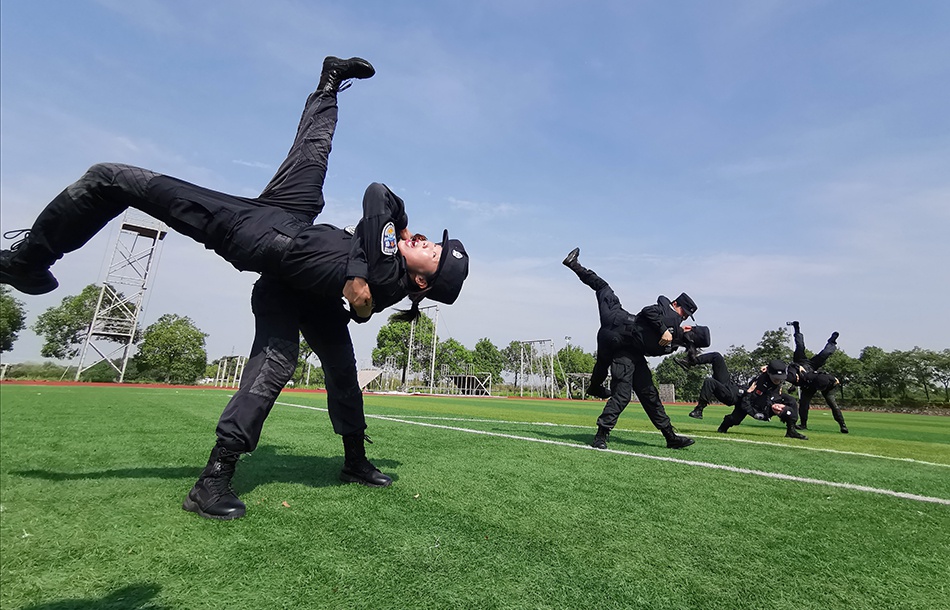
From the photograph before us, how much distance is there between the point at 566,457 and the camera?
4246 millimetres

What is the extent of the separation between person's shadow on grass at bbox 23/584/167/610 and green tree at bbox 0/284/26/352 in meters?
33.3

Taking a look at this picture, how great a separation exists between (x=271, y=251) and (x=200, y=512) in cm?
130

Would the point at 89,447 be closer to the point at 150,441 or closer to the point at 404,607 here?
the point at 150,441

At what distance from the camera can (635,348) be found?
18.4 feet

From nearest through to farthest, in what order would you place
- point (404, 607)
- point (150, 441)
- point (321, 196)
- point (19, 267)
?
point (404, 607) → point (19, 267) → point (321, 196) → point (150, 441)

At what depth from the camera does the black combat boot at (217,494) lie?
211 centimetres

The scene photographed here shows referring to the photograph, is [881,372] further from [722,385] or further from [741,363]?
[722,385]

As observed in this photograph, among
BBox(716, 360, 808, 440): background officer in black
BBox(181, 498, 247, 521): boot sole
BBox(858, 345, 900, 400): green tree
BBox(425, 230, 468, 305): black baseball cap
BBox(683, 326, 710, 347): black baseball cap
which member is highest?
BBox(858, 345, 900, 400): green tree

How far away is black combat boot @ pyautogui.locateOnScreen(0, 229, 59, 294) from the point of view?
2.08 meters

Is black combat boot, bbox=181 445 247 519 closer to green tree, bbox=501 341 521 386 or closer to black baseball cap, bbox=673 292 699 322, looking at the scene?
black baseball cap, bbox=673 292 699 322

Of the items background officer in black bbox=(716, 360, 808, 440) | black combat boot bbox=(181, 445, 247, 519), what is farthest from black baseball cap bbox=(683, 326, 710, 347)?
black combat boot bbox=(181, 445, 247, 519)

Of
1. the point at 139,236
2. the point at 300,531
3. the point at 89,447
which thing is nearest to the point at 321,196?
the point at 300,531

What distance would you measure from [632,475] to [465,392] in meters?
52.8

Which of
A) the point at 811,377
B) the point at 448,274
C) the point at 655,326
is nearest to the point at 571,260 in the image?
the point at 655,326
